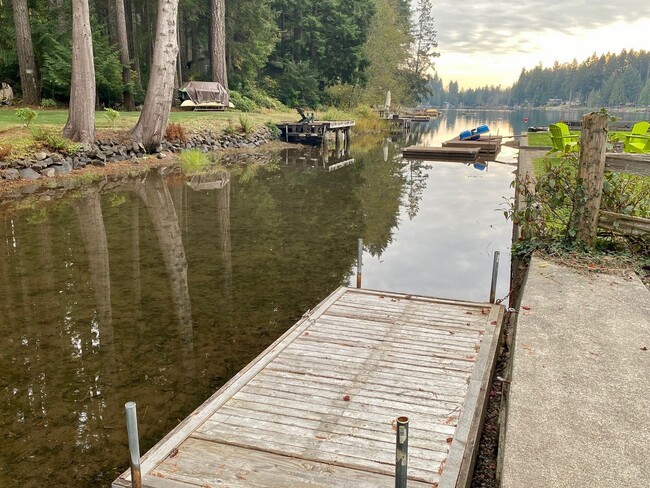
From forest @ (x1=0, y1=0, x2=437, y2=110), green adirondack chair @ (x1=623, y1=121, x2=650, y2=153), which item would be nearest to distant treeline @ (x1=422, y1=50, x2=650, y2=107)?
forest @ (x1=0, y1=0, x2=437, y2=110)

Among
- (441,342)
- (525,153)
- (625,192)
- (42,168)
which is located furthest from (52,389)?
(525,153)

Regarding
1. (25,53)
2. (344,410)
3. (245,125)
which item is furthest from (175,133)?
(344,410)

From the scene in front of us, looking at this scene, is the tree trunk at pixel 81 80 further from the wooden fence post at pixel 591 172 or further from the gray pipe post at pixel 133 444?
the gray pipe post at pixel 133 444

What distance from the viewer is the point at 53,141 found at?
1620cm

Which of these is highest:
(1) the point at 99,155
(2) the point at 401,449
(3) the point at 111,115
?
(3) the point at 111,115

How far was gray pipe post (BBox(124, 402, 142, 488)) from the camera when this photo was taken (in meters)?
2.83

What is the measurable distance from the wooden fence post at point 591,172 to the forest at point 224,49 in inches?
626

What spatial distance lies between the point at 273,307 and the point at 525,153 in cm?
1687

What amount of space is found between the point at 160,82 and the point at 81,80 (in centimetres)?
279

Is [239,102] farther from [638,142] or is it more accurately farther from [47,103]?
[638,142]

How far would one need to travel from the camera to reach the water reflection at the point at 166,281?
435 centimetres

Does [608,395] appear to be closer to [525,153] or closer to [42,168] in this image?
[42,168]

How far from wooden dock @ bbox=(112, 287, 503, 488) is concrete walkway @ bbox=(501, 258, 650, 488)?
14.8 inches

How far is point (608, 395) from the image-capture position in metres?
3.41
